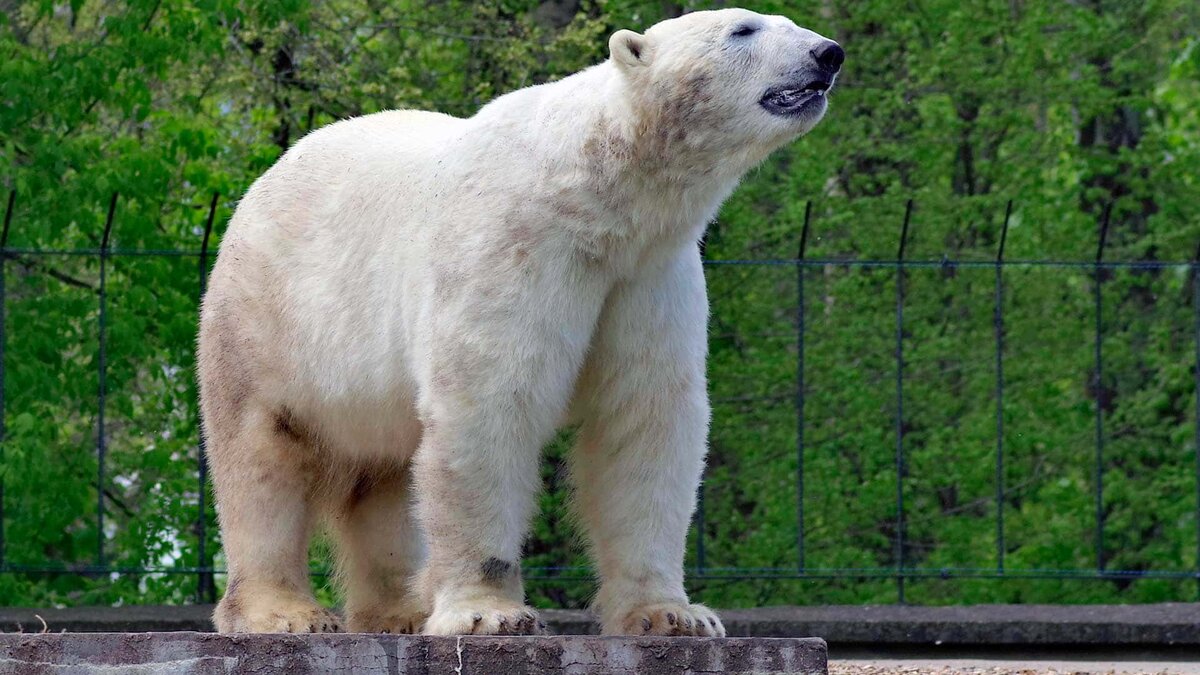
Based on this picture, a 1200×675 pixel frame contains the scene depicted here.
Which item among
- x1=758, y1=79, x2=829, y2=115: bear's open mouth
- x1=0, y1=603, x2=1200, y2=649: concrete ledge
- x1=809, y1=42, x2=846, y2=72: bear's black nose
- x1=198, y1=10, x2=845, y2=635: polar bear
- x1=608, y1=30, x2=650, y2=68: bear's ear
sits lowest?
x1=0, y1=603, x2=1200, y2=649: concrete ledge

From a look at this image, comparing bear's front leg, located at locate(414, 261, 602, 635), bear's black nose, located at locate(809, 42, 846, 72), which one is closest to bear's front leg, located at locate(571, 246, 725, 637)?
bear's front leg, located at locate(414, 261, 602, 635)

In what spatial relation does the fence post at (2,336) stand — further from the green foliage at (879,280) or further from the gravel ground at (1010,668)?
the gravel ground at (1010,668)

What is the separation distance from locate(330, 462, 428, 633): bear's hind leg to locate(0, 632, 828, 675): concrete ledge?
105 cm

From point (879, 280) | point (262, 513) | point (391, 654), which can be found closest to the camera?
point (391, 654)

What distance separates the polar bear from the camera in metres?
3.91

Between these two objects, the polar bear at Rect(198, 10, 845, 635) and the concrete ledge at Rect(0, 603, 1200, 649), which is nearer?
the polar bear at Rect(198, 10, 845, 635)

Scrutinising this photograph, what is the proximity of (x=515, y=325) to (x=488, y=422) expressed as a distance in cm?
22

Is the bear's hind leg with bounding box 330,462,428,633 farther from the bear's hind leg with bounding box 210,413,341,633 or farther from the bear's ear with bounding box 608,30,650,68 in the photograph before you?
the bear's ear with bounding box 608,30,650,68

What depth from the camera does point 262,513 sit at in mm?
4570

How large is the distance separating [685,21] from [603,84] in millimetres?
230

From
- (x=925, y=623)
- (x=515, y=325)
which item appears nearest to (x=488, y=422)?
(x=515, y=325)

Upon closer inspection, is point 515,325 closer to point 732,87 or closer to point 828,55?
point 732,87

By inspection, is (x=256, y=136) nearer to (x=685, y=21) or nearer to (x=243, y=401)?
(x=243, y=401)

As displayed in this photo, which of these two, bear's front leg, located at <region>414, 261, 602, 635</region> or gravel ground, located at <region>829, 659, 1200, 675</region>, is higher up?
bear's front leg, located at <region>414, 261, 602, 635</region>
